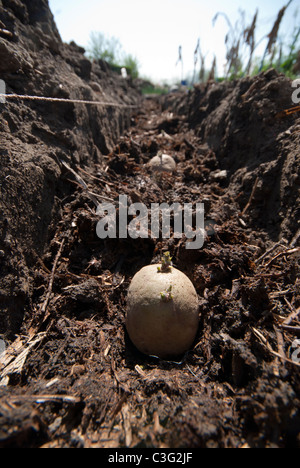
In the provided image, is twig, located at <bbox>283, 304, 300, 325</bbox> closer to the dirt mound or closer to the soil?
the soil

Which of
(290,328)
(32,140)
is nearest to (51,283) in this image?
(32,140)

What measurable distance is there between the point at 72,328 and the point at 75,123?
2.83 metres

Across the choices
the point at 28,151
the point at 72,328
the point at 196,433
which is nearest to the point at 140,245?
the point at 72,328

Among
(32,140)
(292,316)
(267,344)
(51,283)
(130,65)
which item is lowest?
(267,344)

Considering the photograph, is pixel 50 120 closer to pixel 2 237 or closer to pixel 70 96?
pixel 70 96

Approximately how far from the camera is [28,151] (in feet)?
8.15

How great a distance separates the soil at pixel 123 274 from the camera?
128 centimetres

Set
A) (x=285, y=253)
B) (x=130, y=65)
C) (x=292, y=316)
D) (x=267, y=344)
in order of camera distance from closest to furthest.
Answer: (x=267, y=344), (x=292, y=316), (x=285, y=253), (x=130, y=65)

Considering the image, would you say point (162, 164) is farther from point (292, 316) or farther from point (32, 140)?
point (292, 316)

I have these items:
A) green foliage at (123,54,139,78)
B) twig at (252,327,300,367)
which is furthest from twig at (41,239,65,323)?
green foliage at (123,54,139,78)

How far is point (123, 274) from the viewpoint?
7.91ft

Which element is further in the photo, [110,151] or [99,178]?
[110,151]

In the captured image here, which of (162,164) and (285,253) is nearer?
(285,253)

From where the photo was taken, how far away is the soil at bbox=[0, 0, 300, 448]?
1277 mm
